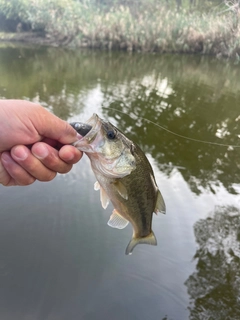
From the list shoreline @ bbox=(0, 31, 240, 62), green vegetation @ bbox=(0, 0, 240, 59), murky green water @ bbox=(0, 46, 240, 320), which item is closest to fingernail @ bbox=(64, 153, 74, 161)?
murky green water @ bbox=(0, 46, 240, 320)

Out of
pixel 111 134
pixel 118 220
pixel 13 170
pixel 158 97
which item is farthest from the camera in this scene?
pixel 158 97

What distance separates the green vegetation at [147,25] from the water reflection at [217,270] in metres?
18.2

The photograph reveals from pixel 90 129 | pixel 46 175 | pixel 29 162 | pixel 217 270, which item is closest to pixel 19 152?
pixel 29 162

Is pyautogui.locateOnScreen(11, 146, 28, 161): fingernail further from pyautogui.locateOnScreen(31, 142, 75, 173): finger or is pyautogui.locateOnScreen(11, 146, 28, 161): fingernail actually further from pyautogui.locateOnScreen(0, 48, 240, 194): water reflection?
pyautogui.locateOnScreen(0, 48, 240, 194): water reflection

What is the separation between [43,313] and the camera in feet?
12.0

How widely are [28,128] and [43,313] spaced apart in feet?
8.53

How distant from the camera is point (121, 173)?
199 centimetres

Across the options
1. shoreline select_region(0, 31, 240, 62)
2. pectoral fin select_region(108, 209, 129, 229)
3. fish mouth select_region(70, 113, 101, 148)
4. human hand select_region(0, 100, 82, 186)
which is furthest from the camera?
shoreline select_region(0, 31, 240, 62)

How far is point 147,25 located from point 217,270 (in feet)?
68.4

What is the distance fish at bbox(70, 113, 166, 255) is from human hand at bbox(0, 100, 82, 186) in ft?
0.31

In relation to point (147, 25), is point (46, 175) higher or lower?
higher

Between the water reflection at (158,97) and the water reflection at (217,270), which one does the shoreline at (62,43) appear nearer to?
the water reflection at (158,97)

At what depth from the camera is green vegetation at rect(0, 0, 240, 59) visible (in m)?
21.3

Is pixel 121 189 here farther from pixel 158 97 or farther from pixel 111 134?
pixel 158 97
